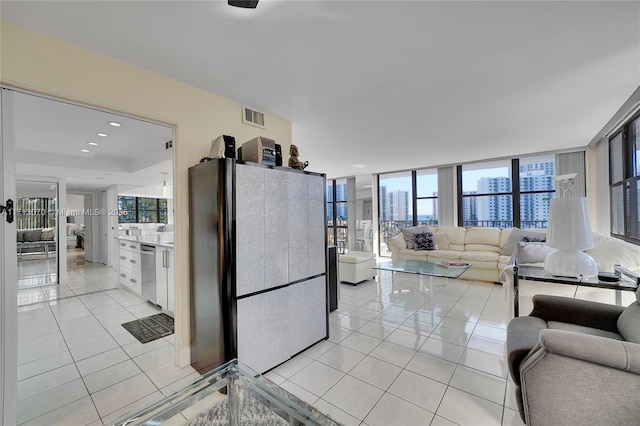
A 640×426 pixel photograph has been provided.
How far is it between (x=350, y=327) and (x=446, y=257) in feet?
10.4

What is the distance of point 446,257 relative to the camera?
5270 mm

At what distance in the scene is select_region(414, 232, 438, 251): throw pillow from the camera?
5684 mm

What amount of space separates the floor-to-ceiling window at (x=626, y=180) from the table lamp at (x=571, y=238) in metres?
2.14

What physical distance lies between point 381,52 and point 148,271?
401 centimetres

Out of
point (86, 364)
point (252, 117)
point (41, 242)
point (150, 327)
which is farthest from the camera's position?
point (41, 242)

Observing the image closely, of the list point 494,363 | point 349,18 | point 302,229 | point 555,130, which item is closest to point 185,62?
point 349,18

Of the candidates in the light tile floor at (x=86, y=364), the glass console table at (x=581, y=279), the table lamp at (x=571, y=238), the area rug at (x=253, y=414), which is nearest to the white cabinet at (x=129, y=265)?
the light tile floor at (x=86, y=364)

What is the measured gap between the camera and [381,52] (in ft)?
6.24

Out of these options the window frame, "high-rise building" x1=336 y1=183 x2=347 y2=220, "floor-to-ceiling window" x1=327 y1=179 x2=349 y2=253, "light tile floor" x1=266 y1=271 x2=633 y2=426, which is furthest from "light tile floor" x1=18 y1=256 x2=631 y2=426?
"high-rise building" x1=336 y1=183 x2=347 y2=220

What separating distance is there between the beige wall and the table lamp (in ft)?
9.28

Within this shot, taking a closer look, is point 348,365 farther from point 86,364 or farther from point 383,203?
point 383,203

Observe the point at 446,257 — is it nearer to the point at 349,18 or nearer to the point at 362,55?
the point at 362,55

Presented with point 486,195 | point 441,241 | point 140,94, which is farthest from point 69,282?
point 486,195

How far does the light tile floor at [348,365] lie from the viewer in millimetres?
1758
